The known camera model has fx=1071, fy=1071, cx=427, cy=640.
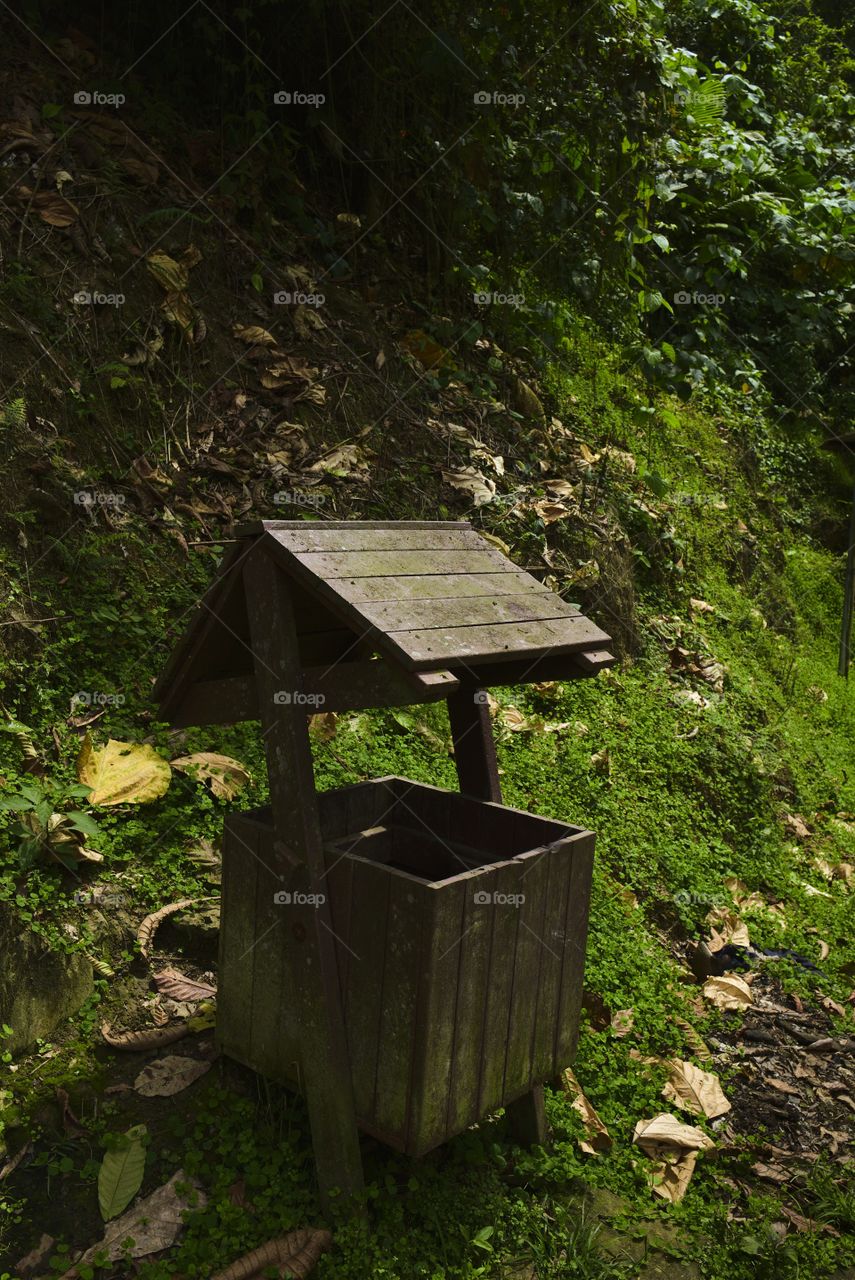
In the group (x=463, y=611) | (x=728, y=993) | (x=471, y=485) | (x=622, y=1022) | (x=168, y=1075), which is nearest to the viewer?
(x=463, y=611)

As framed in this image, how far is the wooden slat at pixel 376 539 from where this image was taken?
9.75ft

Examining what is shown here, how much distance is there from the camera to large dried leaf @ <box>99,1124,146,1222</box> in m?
2.98

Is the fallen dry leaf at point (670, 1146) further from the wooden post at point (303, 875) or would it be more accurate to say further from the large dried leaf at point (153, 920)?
the large dried leaf at point (153, 920)

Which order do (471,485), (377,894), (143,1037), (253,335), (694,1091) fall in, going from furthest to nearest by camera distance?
1. (471,485)
2. (253,335)
3. (694,1091)
4. (143,1037)
5. (377,894)

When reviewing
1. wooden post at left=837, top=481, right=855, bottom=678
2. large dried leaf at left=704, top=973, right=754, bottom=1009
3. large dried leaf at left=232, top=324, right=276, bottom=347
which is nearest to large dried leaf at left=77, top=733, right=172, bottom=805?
large dried leaf at left=704, top=973, right=754, bottom=1009

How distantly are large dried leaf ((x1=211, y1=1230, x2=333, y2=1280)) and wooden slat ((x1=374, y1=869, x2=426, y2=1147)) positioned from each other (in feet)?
1.10

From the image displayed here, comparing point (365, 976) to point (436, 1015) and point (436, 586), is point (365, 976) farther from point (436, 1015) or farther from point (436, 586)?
point (436, 586)

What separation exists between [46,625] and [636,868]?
3.05 metres

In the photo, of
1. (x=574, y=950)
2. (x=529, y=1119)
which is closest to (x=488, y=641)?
(x=574, y=950)

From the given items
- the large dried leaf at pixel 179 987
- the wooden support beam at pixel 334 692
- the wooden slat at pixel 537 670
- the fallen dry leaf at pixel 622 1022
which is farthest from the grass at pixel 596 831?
the wooden slat at pixel 537 670

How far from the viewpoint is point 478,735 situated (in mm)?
3795

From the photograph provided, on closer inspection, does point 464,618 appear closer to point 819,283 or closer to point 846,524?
point 846,524

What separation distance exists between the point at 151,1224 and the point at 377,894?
3.61ft

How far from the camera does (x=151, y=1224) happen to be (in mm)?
2959
